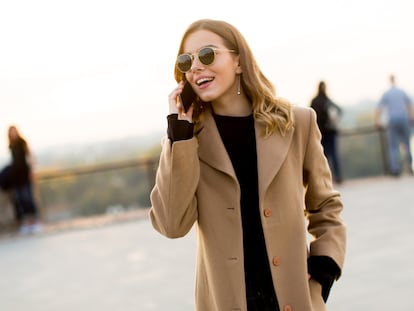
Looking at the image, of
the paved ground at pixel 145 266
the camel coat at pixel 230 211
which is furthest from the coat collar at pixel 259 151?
the paved ground at pixel 145 266

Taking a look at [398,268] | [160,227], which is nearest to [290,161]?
[160,227]

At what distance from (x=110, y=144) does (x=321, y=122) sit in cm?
2176

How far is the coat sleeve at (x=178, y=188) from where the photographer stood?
2.04m

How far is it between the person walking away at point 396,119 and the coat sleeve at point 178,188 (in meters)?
9.59

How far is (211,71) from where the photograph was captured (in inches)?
83.8

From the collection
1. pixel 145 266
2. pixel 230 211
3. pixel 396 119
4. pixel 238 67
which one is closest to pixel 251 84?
pixel 238 67

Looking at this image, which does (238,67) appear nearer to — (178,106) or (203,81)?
(203,81)

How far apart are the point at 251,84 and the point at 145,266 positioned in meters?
4.83

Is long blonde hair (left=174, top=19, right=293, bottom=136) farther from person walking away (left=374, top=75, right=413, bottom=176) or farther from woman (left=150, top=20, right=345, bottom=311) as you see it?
person walking away (left=374, top=75, right=413, bottom=176)

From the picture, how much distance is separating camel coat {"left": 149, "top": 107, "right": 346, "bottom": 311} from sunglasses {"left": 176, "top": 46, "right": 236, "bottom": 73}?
0.64 feet

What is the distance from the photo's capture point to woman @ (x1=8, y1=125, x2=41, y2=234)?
10.1 m

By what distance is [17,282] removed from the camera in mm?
6840

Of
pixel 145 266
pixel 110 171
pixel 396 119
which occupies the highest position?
pixel 396 119

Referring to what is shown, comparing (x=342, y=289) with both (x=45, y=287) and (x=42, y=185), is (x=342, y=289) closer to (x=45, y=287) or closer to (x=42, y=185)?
(x=45, y=287)
